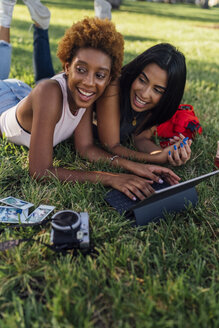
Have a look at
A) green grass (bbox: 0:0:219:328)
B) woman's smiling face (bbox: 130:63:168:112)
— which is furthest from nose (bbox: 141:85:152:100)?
green grass (bbox: 0:0:219:328)

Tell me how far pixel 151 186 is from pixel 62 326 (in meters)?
1.23

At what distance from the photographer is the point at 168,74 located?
2504 mm

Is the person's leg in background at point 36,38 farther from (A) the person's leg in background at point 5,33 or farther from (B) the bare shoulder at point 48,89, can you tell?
(B) the bare shoulder at point 48,89

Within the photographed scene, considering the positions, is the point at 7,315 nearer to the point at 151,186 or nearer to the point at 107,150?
the point at 151,186

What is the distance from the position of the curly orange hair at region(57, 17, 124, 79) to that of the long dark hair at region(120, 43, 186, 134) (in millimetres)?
389

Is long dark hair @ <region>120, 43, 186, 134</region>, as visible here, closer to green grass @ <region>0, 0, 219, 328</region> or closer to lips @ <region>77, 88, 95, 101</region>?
lips @ <region>77, 88, 95, 101</region>

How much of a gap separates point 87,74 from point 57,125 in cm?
51

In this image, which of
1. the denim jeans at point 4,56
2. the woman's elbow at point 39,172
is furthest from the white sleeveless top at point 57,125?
the denim jeans at point 4,56

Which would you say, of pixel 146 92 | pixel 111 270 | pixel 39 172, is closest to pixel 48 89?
pixel 39 172

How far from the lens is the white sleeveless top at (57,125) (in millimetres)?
2410

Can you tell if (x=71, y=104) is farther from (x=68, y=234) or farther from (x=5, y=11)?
(x=5, y=11)

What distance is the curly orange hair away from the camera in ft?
6.97

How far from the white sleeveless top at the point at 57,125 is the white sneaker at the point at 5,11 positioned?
145cm

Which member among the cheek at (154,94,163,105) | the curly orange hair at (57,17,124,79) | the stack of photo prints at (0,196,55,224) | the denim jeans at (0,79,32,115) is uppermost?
the curly orange hair at (57,17,124,79)
